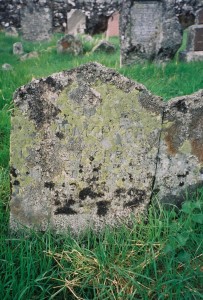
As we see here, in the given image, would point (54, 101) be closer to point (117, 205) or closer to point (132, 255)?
point (117, 205)

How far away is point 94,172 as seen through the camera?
1931 millimetres

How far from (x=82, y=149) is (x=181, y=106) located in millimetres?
593

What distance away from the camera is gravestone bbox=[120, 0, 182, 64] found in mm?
6559

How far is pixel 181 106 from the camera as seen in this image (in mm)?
1930

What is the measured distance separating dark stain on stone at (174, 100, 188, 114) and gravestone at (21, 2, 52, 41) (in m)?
9.87

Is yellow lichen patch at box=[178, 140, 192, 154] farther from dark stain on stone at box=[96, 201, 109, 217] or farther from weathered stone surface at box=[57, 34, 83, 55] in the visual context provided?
weathered stone surface at box=[57, 34, 83, 55]

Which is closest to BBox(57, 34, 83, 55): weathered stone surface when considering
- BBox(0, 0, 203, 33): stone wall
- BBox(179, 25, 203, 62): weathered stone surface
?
BBox(179, 25, 203, 62): weathered stone surface

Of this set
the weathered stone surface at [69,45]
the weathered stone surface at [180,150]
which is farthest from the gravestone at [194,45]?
the weathered stone surface at [180,150]

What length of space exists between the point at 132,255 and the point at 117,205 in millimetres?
337

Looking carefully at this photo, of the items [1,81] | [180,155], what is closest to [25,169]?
[180,155]

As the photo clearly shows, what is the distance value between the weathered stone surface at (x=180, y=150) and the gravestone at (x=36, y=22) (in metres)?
9.88

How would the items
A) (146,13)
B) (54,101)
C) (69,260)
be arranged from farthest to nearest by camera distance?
(146,13) < (54,101) < (69,260)

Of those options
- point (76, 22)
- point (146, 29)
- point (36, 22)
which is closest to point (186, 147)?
point (146, 29)

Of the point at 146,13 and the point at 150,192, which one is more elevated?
the point at 146,13
